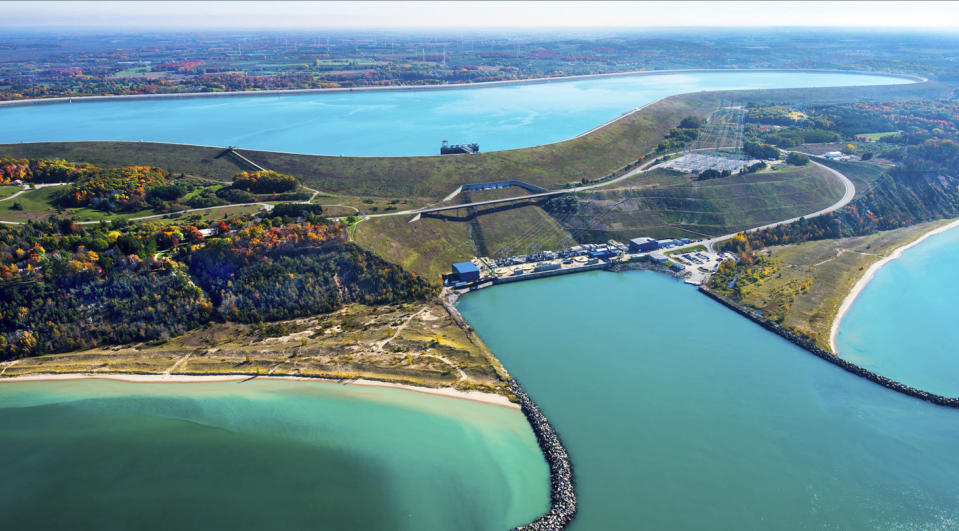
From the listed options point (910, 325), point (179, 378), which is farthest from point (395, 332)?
point (910, 325)

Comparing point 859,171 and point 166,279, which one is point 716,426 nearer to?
point 166,279

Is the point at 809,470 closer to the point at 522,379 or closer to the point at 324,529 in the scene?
the point at 522,379

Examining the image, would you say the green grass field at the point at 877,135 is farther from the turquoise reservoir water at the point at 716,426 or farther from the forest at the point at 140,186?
the forest at the point at 140,186

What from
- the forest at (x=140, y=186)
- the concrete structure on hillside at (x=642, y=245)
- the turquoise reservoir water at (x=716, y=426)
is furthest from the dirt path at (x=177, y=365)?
the concrete structure on hillside at (x=642, y=245)

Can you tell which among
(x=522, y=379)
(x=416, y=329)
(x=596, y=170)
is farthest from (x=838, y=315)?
(x=596, y=170)

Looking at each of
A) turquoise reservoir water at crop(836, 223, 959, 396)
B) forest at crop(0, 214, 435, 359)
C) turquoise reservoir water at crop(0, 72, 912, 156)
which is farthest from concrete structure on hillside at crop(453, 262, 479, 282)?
turquoise reservoir water at crop(0, 72, 912, 156)

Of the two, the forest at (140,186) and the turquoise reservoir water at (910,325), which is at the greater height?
the forest at (140,186)
